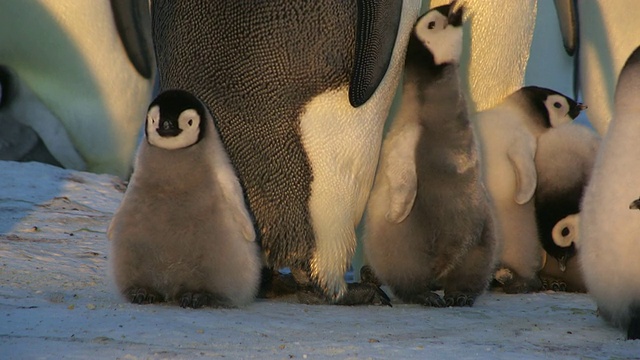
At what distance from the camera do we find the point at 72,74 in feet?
20.5

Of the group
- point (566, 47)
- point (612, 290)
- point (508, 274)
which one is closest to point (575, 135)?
point (508, 274)

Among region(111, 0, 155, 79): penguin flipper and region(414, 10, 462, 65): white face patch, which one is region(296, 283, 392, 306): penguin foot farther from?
region(111, 0, 155, 79): penguin flipper

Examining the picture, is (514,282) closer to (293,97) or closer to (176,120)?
(293,97)

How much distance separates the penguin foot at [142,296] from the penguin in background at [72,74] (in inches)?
110

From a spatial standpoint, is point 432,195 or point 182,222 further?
point 432,195

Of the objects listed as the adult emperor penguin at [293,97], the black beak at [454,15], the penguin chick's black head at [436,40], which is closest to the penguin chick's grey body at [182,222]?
the adult emperor penguin at [293,97]

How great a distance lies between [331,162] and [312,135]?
107 mm

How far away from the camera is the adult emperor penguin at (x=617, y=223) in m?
3.11

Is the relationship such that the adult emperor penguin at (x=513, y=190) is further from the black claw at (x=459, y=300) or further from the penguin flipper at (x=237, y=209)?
the penguin flipper at (x=237, y=209)

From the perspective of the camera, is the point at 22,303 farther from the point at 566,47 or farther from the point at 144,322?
the point at 566,47

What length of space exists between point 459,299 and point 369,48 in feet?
2.55

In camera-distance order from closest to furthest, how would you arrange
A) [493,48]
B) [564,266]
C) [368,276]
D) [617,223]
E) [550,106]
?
[617,223]
[368,276]
[564,266]
[550,106]
[493,48]

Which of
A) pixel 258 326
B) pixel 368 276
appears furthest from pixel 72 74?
pixel 258 326

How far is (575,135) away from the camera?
4398mm
